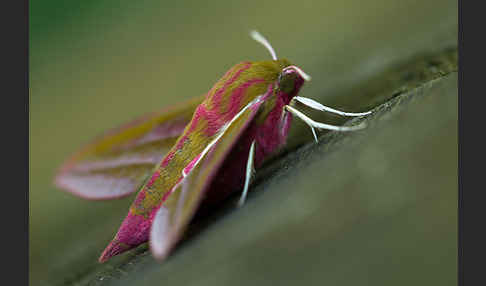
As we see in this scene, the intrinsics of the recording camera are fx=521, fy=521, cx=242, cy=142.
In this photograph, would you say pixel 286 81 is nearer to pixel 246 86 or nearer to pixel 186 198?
pixel 246 86

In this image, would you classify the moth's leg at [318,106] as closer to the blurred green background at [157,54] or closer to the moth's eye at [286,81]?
the moth's eye at [286,81]

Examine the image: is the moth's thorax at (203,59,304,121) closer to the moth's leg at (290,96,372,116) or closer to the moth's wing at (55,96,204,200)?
the moth's leg at (290,96,372,116)

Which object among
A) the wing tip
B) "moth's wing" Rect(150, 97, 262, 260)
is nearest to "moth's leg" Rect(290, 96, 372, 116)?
"moth's wing" Rect(150, 97, 262, 260)

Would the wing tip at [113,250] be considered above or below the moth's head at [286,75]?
below

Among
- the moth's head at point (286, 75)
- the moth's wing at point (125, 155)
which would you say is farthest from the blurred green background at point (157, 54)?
the moth's head at point (286, 75)

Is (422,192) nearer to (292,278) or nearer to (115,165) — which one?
(292,278)

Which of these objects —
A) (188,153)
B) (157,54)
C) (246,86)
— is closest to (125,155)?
(188,153)
